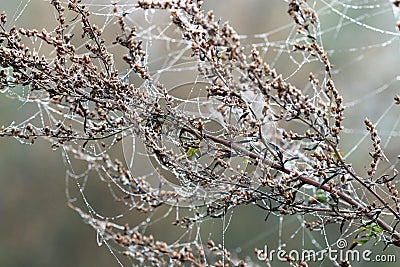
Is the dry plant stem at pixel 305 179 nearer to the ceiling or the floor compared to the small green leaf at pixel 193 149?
nearer to the floor

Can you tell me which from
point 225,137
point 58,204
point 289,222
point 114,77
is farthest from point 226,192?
point 58,204

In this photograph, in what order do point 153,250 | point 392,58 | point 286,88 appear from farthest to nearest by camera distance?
1. point 392,58
2. point 153,250
3. point 286,88

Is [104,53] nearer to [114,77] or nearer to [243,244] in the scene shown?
[114,77]

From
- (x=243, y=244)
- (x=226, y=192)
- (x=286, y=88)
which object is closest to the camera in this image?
(x=286, y=88)

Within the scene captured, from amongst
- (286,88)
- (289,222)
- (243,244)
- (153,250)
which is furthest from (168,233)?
(286,88)

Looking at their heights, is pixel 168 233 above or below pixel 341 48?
below

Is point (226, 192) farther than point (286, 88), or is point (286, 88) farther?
point (226, 192)

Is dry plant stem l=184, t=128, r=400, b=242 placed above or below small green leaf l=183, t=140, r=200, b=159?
below

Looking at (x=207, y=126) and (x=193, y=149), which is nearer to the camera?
(x=193, y=149)

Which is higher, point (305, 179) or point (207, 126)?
point (207, 126)

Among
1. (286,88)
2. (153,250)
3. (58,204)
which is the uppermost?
(58,204)

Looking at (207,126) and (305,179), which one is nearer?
(305,179)
